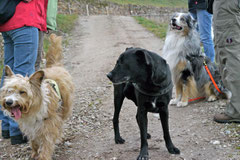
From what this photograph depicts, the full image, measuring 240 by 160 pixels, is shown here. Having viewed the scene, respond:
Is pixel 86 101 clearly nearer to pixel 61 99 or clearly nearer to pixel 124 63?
pixel 61 99

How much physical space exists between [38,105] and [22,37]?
Answer: 105 cm

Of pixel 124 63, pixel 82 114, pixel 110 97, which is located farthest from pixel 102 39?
pixel 124 63

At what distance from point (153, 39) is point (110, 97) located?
7.95 metres

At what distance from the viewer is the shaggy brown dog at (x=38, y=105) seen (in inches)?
126

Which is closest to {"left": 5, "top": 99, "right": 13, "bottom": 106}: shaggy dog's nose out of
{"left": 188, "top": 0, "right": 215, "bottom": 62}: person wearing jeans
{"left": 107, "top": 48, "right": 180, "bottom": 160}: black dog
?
{"left": 107, "top": 48, "right": 180, "bottom": 160}: black dog

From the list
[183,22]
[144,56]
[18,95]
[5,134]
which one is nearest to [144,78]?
[144,56]

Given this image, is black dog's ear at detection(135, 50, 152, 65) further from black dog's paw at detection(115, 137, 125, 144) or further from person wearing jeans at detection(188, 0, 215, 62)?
person wearing jeans at detection(188, 0, 215, 62)

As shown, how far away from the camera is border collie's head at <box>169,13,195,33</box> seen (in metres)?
5.01

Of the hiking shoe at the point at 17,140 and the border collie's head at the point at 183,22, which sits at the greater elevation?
the border collie's head at the point at 183,22

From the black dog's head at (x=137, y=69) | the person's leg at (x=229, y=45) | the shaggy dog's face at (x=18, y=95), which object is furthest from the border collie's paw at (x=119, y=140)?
the person's leg at (x=229, y=45)

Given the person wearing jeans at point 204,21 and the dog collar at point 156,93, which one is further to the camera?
the person wearing jeans at point 204,21

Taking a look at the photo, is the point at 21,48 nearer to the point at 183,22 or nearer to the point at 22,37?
the point at 22,37

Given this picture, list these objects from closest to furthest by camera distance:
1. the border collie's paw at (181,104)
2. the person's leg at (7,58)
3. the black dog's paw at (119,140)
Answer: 1. the black dog's paw at (119,140)
2. the person's leg at (7,58)
3. the border collie's paw at (181,104)

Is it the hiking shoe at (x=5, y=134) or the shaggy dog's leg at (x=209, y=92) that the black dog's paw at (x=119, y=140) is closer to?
the hiking shoe at (x=5, y=134)
